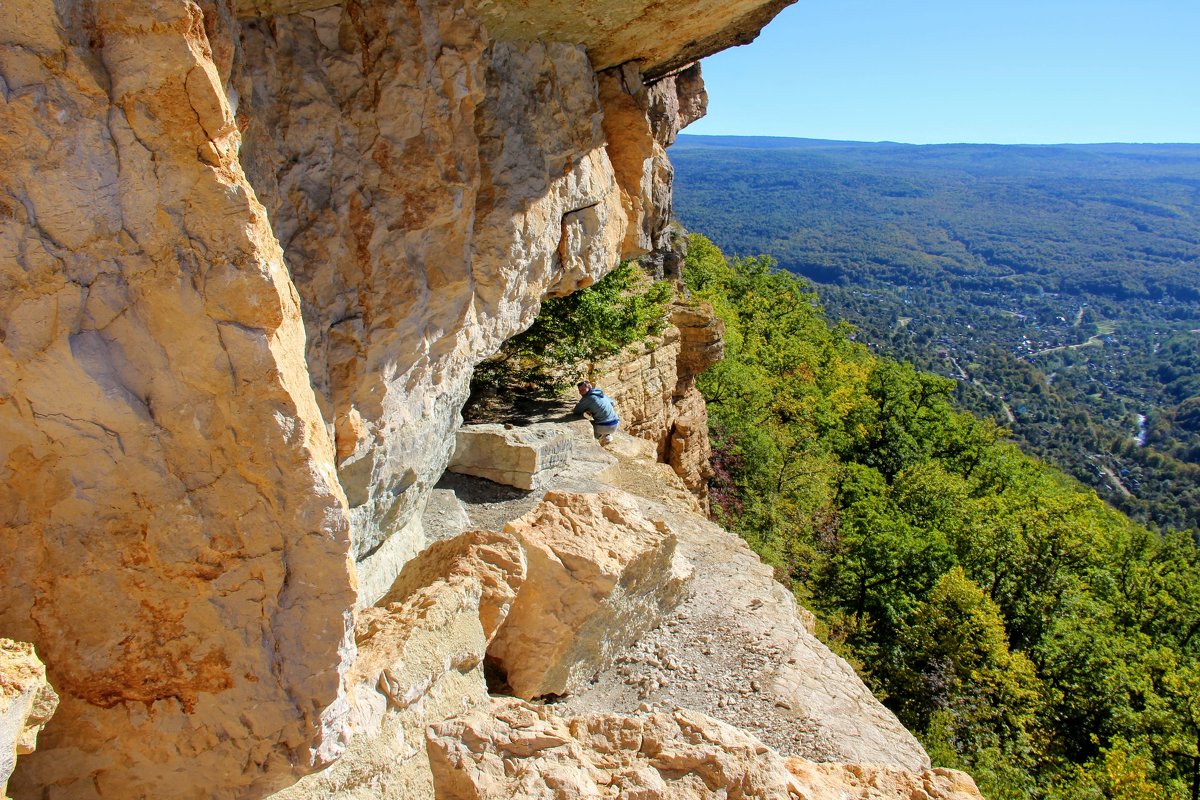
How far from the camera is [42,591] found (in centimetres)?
354

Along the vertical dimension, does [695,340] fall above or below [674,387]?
above

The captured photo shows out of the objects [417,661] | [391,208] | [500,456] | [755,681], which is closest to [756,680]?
[755,681]

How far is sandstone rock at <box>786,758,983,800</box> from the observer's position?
4473mm

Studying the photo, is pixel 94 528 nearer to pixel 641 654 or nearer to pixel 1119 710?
pixel 641 654

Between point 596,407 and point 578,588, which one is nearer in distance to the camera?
point 578,588

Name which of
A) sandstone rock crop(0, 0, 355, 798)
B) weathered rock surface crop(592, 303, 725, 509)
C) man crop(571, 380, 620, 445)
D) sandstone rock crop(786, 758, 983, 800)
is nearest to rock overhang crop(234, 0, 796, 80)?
sandstone rock crop(0, 0, 355, 798)

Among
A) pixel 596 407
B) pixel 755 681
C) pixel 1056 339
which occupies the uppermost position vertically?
pixel 596 407

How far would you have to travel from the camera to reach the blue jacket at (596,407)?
12.9m

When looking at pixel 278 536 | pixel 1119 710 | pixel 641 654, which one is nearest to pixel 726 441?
pixel 1119 710

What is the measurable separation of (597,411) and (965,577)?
12942 mm

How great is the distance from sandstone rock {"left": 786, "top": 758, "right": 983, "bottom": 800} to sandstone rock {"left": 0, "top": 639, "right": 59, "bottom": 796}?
3557mm

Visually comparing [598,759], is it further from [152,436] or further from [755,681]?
[755,681]

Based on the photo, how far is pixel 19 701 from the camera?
304 cm

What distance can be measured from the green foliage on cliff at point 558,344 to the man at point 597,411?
1.00 metres
